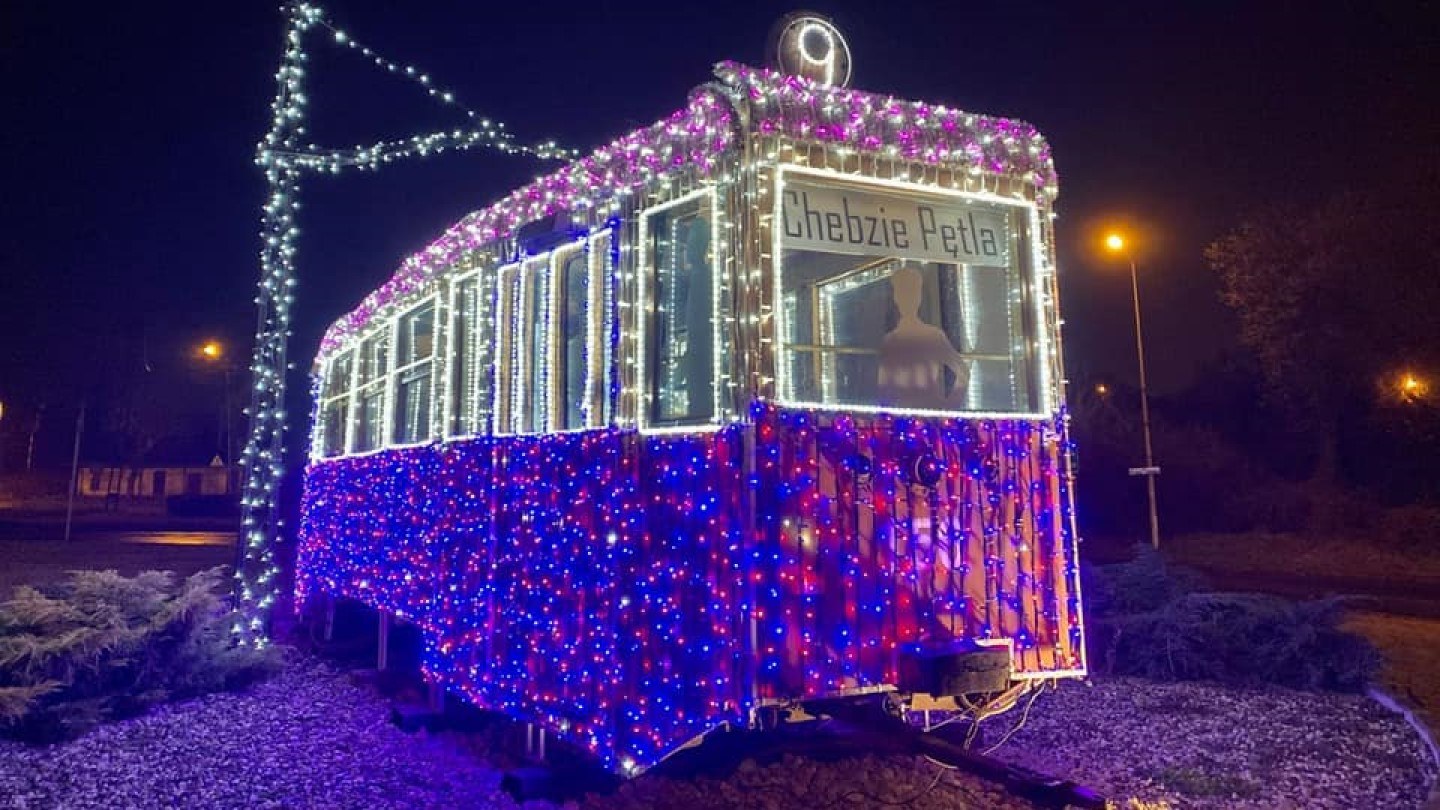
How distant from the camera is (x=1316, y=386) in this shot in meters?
23.6

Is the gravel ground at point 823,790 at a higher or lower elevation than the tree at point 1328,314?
lower

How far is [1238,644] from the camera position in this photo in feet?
26.0

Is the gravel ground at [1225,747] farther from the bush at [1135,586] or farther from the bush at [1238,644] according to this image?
the bush at [1135,586]

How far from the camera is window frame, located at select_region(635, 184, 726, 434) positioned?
444 cm

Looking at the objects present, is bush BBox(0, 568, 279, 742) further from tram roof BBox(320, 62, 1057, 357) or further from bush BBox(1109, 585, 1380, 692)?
bush BBox(1109, 585, 1380, 692)

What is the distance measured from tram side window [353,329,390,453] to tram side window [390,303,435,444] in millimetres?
357

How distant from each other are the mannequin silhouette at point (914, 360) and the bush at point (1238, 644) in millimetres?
4428

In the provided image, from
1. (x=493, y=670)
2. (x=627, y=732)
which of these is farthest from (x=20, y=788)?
Answer: (x=627, y=732)

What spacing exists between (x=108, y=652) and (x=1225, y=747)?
7.56 meters

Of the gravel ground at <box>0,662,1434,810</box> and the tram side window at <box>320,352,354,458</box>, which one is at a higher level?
the tram side window at <box>320,352,354,458</box>

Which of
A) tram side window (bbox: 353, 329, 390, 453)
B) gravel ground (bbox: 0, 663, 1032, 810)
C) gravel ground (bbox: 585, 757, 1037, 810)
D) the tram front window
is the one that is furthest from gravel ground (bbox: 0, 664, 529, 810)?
the tram front window

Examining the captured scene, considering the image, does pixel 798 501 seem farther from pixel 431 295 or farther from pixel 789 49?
pixel 431 295

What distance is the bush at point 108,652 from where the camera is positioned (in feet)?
21.5

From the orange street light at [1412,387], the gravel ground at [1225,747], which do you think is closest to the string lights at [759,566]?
the gravel ground at [1225,747]
